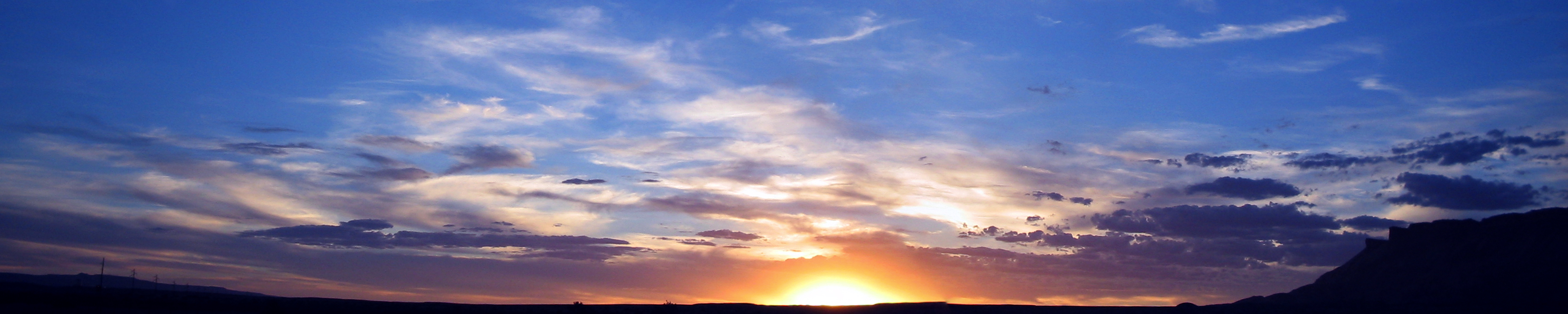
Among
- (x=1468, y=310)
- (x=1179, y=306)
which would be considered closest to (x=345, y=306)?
(x=1179, y=306)

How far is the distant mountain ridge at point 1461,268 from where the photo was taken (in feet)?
162

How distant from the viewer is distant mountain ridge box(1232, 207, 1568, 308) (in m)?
49.3

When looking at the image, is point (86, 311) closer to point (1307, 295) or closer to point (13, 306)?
point (13, 306)

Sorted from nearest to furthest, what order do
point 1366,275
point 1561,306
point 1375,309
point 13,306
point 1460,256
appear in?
1. point 13,306
2. point 1561,306
3. point 1375,309
4. point 1460,256
5. point 1366,275

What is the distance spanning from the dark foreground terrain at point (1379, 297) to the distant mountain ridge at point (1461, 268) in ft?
0.21

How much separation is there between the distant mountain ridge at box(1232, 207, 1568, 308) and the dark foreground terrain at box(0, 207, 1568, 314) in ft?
0.21

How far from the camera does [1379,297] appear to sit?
5647cm

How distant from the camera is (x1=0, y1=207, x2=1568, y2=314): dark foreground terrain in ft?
150

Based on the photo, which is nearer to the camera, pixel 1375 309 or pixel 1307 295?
pixel 1375 309

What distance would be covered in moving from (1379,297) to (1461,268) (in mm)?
4579

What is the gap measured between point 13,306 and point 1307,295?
73124 mm

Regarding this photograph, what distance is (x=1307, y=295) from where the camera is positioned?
62031 mm

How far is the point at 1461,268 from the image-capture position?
5356cm

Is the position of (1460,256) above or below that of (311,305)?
above
